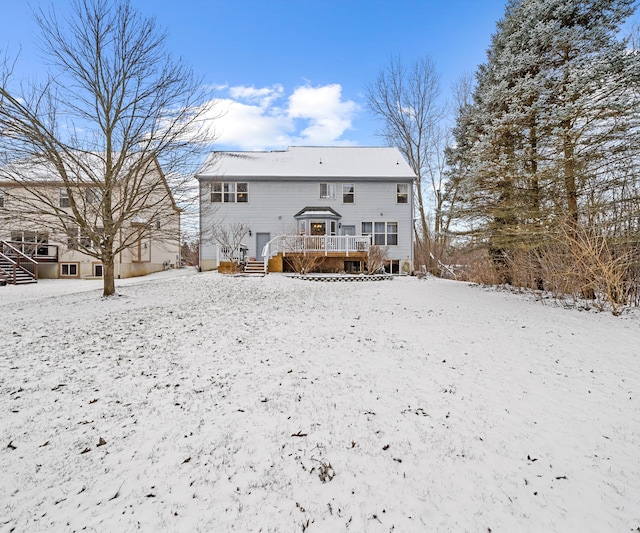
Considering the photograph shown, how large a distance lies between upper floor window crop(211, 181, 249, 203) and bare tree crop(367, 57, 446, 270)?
1210 cm

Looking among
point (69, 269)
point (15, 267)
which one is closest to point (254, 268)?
point (15, 267)

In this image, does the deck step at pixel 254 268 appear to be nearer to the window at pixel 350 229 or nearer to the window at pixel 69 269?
the window at pixel 350 229

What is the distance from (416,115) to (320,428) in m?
25.0

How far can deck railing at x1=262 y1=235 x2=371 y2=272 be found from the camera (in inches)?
625

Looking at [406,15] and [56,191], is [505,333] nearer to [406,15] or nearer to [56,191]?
[56,191]

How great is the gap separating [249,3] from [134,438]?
17.0 metres

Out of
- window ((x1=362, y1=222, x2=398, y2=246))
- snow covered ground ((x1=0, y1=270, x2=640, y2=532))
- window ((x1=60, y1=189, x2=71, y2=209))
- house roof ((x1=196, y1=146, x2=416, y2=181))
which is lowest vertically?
snow covered ground ((x1=0, y1=270, x2=640, y2=532))

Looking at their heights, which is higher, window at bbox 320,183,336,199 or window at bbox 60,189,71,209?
window at bbox 320,183,336,199

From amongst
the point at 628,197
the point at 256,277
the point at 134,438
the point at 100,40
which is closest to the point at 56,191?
the point at 100,40

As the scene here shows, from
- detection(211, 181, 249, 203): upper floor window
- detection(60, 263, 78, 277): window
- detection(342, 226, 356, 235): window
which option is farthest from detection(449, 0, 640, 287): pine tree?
A: detection(60, 263, 78, 277): window

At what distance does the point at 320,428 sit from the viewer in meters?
3.14

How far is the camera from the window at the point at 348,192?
19688 mm

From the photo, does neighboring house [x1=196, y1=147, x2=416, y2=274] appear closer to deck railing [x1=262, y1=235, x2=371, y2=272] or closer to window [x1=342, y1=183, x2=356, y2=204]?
window [x1=342, y1=183, x2=356, y2=204]

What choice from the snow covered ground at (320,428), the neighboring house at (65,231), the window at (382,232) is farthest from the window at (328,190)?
the snow covered ground at (320,428)
